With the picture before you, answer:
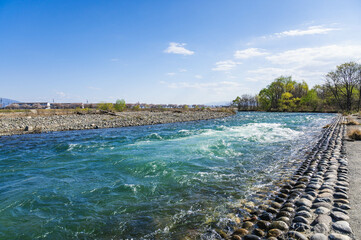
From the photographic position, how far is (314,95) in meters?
63.2

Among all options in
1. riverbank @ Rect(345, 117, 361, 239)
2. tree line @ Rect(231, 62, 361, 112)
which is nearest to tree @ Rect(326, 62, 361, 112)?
tree line @ Rect(231, 62, 361, 112)

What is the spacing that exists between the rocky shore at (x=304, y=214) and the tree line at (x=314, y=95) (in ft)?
163

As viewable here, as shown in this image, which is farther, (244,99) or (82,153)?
(244,99)

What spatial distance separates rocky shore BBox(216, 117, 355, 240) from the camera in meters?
2.78

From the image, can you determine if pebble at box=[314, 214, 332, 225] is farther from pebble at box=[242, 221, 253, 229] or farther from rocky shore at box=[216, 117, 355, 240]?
pebble at box=[242, 221, 253, 229]

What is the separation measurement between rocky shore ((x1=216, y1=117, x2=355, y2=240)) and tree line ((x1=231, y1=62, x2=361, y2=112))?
49.6m

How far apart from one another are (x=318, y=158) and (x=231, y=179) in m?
3.76

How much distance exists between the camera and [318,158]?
7070 millimetres

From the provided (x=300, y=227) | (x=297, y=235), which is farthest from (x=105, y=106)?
(x=297, y=235)

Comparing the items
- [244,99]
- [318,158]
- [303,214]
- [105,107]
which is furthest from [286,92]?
[303,214]

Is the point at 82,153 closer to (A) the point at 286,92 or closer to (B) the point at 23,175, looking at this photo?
(B) the point at 23,175

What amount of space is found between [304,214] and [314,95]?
73.2 metres

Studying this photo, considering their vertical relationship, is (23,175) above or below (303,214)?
below

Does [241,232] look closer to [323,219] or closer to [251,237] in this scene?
[251,237]
